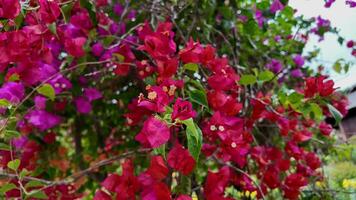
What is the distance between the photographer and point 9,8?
2.23ft

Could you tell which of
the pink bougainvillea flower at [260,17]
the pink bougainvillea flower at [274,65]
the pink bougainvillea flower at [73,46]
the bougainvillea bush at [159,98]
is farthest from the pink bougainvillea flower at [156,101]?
the pink bougainvillea flower at [274,65]

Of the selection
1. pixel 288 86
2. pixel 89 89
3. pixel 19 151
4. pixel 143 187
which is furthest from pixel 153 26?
pixel 288 86

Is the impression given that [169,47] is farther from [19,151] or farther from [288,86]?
[288,86]

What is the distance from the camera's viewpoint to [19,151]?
1388 mm

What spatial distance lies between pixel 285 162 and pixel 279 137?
0.30 meters

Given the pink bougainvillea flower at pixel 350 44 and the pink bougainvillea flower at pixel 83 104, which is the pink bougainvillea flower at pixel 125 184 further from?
the pink bougainvillea flower at pixel 350 44

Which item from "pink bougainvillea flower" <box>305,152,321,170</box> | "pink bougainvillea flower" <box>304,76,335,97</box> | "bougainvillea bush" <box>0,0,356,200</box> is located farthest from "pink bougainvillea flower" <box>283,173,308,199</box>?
"pink bougainvillea flower" <box>304,76,335,97</box>

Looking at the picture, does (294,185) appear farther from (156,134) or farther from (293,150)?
(156,134)

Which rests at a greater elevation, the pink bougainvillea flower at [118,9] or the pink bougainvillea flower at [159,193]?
the pink bougainvillea flower at [118,9]

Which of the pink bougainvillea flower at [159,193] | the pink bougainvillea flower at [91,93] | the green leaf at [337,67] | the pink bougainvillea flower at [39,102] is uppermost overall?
the pink bougainvillea flower at [159,193]

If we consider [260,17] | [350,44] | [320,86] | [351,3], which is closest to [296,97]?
[320,86]

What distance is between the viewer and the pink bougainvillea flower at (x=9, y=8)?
2.21ft

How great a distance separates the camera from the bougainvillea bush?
2.35ft

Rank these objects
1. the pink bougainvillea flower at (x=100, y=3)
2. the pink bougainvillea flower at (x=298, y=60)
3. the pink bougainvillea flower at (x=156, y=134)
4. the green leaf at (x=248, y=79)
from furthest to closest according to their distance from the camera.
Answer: the pink bougainvillea flower at (x=298, y=60) → the pink bougainvillea flower at (x=100, y=3) → the green leaf at (x=248, y=79) → the pink bougainvillea flower at (x=156, y=134)
